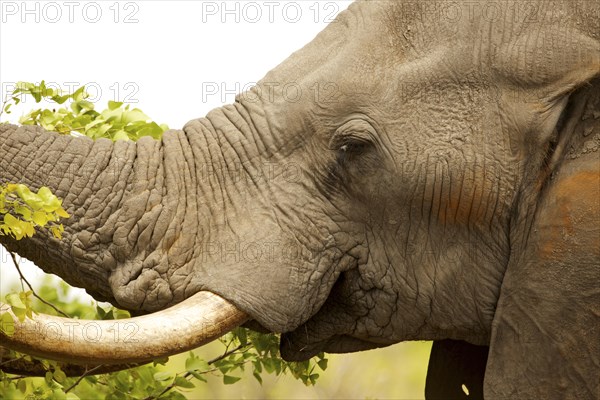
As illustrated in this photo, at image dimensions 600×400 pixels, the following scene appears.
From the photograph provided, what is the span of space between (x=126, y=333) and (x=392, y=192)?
1.03 metres

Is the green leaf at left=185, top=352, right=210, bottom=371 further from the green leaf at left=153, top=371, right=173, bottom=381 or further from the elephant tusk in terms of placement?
the elephant tusk

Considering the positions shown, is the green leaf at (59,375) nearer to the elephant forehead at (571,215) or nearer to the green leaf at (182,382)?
the green leaf at (182,382)

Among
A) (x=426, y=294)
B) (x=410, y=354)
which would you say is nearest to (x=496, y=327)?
(x=426, y=294)

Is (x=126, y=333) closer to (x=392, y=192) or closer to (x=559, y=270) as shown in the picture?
(x=392, y=192)

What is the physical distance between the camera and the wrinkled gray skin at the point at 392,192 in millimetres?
4785

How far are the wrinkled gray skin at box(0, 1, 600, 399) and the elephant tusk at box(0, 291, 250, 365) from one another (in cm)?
10

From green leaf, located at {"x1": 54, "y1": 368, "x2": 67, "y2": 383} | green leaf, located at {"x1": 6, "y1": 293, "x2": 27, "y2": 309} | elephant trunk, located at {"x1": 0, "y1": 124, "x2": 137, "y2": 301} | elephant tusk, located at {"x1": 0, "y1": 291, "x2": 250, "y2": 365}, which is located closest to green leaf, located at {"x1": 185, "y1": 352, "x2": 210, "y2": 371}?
green leaf, located at {"x1": 54, "y1": 368, "x2": 67, "y2": 383}

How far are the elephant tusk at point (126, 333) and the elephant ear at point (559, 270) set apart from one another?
94cm

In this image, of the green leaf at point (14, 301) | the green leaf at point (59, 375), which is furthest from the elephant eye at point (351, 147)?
the green leaf at point (14, 301)

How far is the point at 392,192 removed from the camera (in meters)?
4.95

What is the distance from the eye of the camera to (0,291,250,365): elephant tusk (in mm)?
4426

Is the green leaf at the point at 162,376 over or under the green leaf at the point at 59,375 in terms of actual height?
under

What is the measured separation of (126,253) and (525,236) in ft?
4.40

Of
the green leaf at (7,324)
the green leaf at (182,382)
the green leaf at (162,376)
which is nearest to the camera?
the green leaf at (7,324)
